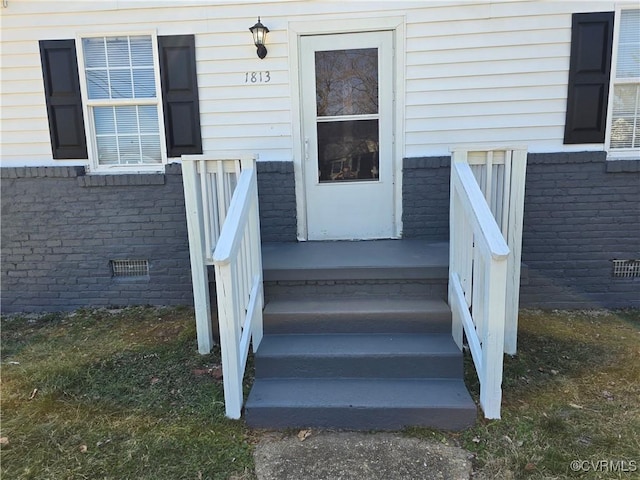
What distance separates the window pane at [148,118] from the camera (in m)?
4.04

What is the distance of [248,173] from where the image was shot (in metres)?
2.92

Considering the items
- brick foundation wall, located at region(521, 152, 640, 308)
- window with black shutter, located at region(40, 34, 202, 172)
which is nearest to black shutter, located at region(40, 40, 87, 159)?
window with black shutter, located at region(40, 34, 202, 172)

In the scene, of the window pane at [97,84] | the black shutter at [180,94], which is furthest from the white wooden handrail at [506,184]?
the window pane at [97,84]

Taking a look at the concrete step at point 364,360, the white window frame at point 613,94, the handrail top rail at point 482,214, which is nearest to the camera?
the handrail top rail at point 482,214

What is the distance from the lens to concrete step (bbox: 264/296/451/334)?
289 centimetres

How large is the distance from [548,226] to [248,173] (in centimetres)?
275

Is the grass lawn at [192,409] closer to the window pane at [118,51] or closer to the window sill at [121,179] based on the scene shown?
the window sill at [121,179]

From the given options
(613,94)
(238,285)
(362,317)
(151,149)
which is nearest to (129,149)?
(151,149)

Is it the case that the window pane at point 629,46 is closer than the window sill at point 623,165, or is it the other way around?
the window pane at point 629,46

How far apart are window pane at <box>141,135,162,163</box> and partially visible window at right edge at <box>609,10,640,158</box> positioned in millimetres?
4005

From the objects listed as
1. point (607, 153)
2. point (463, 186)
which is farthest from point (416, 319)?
point (607, 153)

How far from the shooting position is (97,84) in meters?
4.04

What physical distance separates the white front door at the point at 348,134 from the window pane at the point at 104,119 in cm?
179

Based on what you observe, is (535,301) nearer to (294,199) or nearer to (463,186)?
(463,186)
